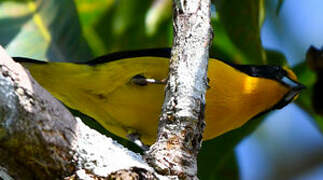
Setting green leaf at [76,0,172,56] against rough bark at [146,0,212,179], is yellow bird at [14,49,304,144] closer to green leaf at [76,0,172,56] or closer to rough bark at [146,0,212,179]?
green leaf at [76,0,172,56]

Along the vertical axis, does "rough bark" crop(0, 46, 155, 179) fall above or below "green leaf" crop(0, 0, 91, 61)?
below

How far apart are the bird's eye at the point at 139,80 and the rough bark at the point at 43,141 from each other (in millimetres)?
1490

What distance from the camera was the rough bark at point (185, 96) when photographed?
193 cm

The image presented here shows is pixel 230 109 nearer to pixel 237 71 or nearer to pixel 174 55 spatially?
pixel 237 71

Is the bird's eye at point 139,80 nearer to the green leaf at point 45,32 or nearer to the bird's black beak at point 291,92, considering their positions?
the green leaf at point 45,32

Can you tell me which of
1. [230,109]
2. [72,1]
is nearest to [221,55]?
[230,109]

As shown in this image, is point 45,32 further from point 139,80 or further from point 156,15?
point 139,80

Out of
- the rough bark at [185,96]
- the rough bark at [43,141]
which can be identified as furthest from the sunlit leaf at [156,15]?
the rough bark at [43,141]

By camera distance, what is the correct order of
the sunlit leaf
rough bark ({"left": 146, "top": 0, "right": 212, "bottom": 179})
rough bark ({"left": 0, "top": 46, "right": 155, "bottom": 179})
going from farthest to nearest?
the sunlit leaf < rough bark ({"left": 146, "top": 0, "right": 212, "bottom": 179}) < rough bark ({"left": 0, "top": 46, "right": 155, "bottom": 179})

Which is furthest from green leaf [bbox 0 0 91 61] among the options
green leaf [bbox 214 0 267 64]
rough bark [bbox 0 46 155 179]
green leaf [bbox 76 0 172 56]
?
rough bark [bbox 0 46 155 179]

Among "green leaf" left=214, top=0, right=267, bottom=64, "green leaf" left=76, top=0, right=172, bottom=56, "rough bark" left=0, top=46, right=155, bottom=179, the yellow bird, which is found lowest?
"rough bark" left=0, top=46, right=155, bottom=179

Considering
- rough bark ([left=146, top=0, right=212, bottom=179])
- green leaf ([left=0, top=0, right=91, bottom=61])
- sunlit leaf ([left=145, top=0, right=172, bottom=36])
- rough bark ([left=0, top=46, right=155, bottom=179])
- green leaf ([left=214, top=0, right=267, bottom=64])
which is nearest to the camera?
rough bark ([left=0, top=46, right=155, bottom=179])

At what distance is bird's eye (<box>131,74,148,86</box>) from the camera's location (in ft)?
10.9

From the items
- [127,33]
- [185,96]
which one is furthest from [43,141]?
[127,33]
